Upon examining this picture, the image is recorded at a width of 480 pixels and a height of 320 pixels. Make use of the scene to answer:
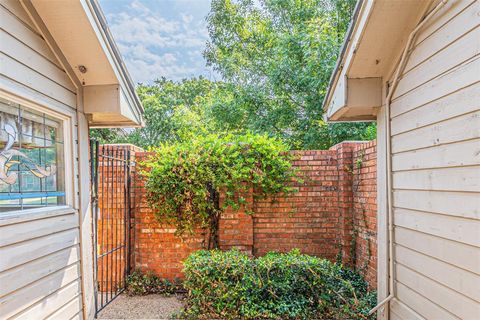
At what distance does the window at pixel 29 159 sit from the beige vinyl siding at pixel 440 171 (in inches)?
116

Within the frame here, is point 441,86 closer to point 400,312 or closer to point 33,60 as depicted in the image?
point 400,312

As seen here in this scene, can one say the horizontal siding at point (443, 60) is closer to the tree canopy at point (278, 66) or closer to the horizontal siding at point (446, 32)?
the horizontal siding at point (446, 32)

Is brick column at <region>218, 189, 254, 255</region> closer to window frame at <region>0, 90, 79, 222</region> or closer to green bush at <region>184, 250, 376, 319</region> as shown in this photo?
green bush at <region>184, 250, 376, 319</region>

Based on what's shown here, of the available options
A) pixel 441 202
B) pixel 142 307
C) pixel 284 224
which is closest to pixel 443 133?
pixel 441 202

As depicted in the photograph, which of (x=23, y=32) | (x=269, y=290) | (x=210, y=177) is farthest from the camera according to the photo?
(x=210, y=177)

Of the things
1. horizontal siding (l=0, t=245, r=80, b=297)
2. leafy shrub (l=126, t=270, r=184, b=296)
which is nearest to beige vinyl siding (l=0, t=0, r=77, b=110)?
horizontal siding (l=0, t=245, r=80, b=297)

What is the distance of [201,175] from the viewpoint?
4035 millimetres

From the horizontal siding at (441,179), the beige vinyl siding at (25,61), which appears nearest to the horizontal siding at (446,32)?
the horizontal siding at (441,179)

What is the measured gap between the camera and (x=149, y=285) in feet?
13.7

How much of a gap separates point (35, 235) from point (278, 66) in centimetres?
673

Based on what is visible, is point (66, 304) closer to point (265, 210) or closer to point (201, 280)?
point (201, 280)

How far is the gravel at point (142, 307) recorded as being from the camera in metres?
3.49

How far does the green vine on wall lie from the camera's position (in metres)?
4.06

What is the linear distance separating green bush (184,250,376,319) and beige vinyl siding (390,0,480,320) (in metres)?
0.84
